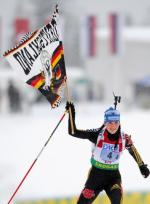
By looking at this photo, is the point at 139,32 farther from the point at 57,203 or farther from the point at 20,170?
the point at 57,203

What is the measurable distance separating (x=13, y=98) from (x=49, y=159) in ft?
42.2

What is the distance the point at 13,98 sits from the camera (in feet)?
90.5

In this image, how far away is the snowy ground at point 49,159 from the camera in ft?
37.8

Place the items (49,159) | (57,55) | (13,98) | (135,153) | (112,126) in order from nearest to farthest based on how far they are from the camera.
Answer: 1. (112,126)
2. (135,153)
3. (57,55)
4. (49,159)
5. (13,98)

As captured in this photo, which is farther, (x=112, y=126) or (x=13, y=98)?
(x=13, y=98)

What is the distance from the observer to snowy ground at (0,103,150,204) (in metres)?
11.5

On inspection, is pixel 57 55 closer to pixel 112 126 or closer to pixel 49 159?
pixel 112 126

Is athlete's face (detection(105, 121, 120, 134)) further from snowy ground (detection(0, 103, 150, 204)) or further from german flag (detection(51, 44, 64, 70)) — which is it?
snowy ground (detection(0, 103, 150, 204))

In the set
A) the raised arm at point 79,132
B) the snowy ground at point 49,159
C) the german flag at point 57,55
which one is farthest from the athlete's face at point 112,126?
the snowy ground at point 49,159

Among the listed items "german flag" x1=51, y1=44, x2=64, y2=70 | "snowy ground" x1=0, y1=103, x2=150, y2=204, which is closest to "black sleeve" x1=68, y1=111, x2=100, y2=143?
"german flag" x1=51, y1=44, x2=64, y2=70

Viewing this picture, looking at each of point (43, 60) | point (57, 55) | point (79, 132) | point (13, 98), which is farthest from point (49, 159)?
point (13, 98)

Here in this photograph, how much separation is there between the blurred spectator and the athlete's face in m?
20.0

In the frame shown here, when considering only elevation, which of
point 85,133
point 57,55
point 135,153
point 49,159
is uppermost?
point 57,55

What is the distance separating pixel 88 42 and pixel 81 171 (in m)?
23.9
